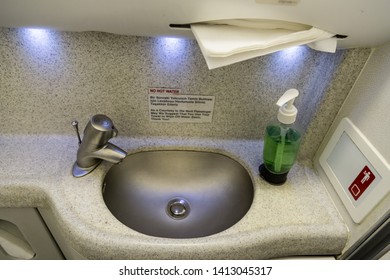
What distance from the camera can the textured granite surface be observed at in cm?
63

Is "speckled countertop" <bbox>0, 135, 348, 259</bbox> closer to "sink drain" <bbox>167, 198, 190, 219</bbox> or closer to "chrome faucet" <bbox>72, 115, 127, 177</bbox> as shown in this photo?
"chrome faucet" <bbox>72, 115, 127, 177</bbox>

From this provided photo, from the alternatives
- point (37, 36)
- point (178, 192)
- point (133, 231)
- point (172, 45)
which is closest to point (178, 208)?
point (178, 192)

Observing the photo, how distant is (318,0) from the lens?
0.44m

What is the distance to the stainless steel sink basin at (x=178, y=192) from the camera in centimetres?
74

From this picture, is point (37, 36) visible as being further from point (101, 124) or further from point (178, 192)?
point (178, 192)

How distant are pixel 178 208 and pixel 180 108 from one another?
0.98ft

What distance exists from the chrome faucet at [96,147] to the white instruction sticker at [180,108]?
145 millimetres

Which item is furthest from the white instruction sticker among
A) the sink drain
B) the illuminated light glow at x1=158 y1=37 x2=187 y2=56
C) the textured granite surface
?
the sink drain

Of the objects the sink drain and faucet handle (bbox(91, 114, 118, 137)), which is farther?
the sink drain

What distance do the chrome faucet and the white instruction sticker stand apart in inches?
5.7

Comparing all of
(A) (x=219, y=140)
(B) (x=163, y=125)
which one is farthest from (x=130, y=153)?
(A) (x=219, y=140)

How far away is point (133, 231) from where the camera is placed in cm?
60
